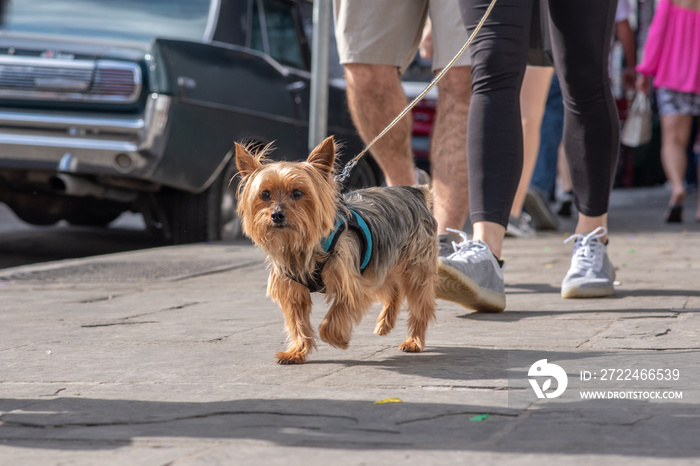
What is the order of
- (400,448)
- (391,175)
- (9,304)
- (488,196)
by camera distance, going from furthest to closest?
(391,175) → (9,304) → (488,196) → (400,448)

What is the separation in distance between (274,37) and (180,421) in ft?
19.3

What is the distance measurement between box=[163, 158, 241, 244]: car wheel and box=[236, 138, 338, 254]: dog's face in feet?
13.0

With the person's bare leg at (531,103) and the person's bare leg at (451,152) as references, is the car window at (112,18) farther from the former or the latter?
the person's bare leg at (451,152)

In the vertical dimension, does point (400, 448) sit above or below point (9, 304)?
above

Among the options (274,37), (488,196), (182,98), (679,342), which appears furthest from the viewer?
(274,37)

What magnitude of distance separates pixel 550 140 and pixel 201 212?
11.9 feet

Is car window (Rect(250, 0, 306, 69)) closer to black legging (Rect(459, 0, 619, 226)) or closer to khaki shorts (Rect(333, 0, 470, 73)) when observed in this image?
khaki shorts (Rect(333, 0, 470, 73))

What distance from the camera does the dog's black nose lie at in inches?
126

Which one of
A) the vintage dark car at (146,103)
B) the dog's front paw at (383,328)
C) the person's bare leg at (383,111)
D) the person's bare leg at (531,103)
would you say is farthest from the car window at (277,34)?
the dog's front paw at (383,328)

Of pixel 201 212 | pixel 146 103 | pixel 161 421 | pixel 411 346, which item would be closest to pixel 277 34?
pixel 201 212

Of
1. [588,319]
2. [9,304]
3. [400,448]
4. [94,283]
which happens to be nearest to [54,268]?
[94,283]

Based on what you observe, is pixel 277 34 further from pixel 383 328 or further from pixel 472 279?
pixel 383 328

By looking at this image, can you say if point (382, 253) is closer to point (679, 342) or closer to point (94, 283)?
point (679, 342)

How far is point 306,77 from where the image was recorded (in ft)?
27.1
